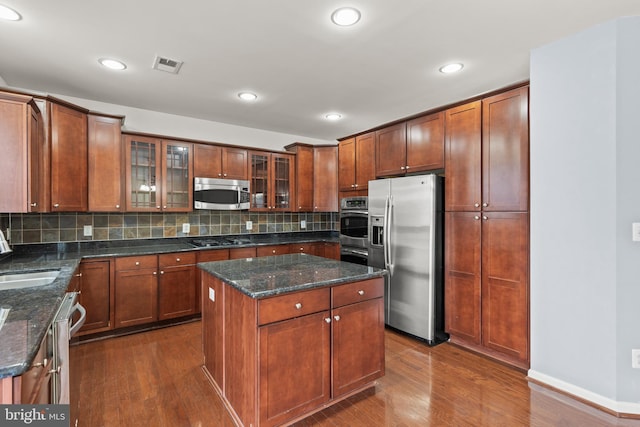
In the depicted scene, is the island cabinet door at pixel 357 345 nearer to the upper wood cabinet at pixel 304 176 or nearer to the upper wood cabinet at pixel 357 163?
the upper wood cabinet at pixel 357 163

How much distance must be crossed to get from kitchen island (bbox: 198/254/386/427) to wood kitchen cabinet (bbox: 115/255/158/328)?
1.39m

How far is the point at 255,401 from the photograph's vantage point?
174 centimetres

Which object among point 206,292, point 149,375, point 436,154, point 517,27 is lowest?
point 149,375

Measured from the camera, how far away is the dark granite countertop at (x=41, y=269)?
1087 mm

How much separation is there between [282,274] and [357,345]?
28.9 inches

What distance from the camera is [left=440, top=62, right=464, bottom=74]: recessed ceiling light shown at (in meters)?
2.73

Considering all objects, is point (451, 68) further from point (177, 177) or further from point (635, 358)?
point (177, 177)

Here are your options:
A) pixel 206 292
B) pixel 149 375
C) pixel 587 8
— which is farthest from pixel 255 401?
pixel 587 8

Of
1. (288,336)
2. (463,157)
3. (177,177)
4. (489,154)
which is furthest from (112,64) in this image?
(489,154)

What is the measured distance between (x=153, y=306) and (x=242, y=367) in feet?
7.01

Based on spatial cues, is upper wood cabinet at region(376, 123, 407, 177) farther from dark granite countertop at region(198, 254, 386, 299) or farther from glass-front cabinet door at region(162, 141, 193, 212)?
glass-front cabinet door at region(162, 141, 193, 212)

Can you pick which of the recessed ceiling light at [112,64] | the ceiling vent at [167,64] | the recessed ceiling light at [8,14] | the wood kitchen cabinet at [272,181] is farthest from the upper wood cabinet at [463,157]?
the recessed ceiling light at [8,14]

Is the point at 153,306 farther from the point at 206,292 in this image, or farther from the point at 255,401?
the point at 255,401

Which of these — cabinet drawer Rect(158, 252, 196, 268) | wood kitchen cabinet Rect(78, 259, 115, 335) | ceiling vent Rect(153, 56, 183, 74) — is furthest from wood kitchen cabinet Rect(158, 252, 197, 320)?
ceiling vent Rect(153, 56, 183, 74)
